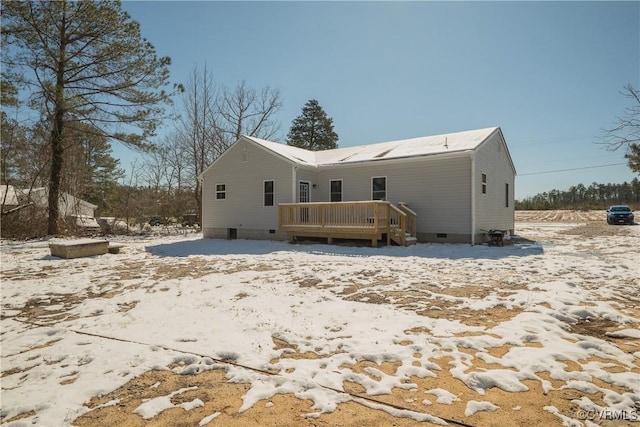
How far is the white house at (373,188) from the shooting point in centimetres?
1211

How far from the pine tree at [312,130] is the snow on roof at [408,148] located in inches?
764

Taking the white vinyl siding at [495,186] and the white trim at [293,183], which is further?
the white trim at [293,183]

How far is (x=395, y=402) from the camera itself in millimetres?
2400

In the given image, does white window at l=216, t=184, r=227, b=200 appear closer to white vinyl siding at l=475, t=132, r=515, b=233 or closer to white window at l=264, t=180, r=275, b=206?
white window at l=264, t=180, r=275, b=206

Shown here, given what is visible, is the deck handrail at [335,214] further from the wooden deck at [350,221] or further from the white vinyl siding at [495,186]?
the white vinyl siding at [495,186]

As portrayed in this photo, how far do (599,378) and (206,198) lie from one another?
1680 cm

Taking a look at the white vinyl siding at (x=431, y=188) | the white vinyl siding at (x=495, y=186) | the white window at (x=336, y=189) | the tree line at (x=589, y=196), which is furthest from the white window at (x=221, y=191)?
the tree line at (x=589, y=196)

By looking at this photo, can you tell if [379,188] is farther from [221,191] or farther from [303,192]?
[221,191]

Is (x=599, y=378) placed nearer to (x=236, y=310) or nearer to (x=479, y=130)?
(x=236, y=310)

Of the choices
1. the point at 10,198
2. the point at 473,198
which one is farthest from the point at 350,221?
the point at 10,198

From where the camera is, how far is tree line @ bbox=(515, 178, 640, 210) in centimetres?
4466

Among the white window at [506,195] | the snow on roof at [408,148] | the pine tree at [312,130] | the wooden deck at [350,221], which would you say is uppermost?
the pine tree at [312,130]

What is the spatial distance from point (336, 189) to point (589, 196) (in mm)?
60938

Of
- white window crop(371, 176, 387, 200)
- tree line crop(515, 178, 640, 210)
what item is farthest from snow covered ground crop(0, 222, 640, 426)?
tree line crop(515, 178, 640, 210)
